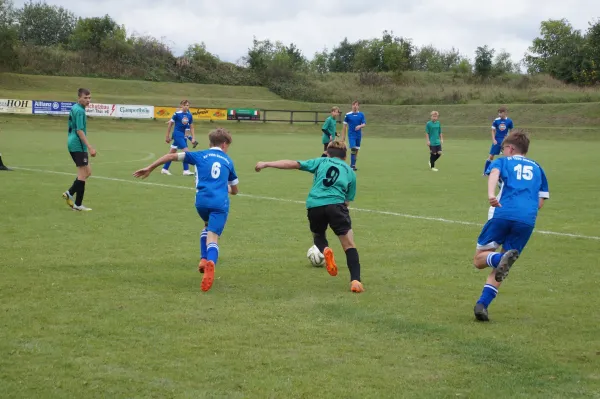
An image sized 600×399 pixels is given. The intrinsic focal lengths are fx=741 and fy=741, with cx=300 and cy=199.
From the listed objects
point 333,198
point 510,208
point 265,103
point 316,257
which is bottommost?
point 316,257

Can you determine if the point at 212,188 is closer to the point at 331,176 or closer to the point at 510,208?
the point at 331,176

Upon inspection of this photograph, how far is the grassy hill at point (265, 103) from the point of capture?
5725 cm

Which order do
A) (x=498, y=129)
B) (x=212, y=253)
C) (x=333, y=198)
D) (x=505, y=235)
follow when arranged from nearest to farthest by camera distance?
(x=505, y=235) → (x=212, y=253) → (x=333, y=198) → (x=498, y=129)

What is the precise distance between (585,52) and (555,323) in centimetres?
7163

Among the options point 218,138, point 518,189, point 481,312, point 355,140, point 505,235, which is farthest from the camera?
point 355,140

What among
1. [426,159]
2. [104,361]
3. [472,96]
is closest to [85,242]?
[104,361]

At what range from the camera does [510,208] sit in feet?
22.6

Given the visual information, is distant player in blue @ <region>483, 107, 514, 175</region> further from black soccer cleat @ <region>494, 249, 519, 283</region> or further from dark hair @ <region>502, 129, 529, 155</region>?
black soccer cleat @ <region>494, 249, 519, 283</region>

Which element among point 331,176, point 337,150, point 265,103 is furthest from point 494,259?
point 265,103

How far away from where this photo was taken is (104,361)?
545cm

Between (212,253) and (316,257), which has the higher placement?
(212,253)

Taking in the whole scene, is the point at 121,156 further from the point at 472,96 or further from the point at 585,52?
the point at 585,52

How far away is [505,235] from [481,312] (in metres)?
0.82

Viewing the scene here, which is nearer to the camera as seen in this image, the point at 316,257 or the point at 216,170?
the point at 216,170
